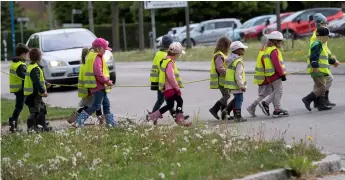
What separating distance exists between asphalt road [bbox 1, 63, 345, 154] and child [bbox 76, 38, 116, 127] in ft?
5.58

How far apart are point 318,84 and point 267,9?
1884 inches

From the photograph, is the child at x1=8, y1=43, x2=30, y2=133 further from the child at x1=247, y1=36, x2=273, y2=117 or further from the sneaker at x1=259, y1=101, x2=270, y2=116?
the sneaker at x1=259, y1=101, x2=270, y2=116

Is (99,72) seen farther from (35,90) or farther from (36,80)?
(35,90)

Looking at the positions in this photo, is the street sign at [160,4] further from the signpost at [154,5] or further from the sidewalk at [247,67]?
the sidewalk at [247,67]

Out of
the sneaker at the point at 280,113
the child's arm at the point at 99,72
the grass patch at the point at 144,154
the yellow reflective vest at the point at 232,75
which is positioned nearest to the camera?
the grass patch at the point at 144,154

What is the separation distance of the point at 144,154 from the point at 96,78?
3472 millimetres

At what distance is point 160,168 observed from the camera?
745cm

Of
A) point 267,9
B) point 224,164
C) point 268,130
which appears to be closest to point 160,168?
point 224,164

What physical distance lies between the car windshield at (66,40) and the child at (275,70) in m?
9.61

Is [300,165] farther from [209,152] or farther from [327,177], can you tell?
[209,152]

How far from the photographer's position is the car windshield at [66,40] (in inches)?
830

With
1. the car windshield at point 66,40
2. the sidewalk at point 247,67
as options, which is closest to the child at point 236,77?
the sidewalk at point 247,67

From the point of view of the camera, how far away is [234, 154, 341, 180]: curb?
23.5 ft

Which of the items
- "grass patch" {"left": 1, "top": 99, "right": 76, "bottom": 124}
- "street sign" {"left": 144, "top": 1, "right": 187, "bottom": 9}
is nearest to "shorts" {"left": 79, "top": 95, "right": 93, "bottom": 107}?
"grass patch" {"left": 1, "top": 99, "right": 76, "bottom": 124}
